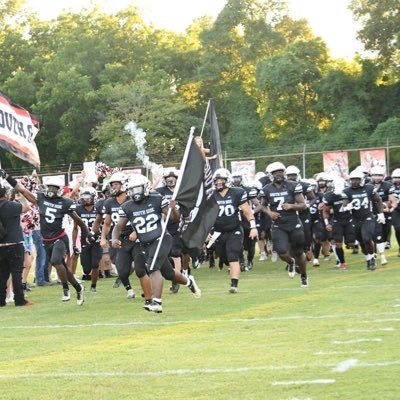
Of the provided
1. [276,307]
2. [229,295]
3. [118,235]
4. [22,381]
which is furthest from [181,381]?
[229,295]

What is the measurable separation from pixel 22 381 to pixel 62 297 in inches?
324

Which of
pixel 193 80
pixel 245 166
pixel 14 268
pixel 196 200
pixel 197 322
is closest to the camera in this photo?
pixel 197 322

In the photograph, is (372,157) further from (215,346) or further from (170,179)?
(215,346)

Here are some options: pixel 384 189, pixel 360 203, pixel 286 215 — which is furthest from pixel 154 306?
pixel 384 189

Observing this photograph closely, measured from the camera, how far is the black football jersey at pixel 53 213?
1614 centimetres

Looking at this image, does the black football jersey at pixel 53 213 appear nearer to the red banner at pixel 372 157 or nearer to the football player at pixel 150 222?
the football player at pixel 150 222

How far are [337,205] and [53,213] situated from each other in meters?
6.54

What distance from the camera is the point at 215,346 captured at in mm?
10195

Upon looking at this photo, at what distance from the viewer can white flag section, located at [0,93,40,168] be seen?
572 inches

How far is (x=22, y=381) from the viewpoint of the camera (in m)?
8.85

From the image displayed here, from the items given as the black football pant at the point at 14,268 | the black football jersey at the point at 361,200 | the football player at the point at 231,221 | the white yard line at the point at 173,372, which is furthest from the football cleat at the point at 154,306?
the black football jersey at the point at 361,200

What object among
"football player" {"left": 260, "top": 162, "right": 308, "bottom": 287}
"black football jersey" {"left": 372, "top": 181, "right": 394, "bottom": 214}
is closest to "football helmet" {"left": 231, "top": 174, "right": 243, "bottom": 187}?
"black football jersey" {"left": 372, "top": 181, "right": 394, "bottom": 214}

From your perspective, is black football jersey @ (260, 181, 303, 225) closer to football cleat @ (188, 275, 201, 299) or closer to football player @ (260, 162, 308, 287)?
football player @ (260, 162, 308, 287)

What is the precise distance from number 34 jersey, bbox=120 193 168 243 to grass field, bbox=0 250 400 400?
1014 millimetres
